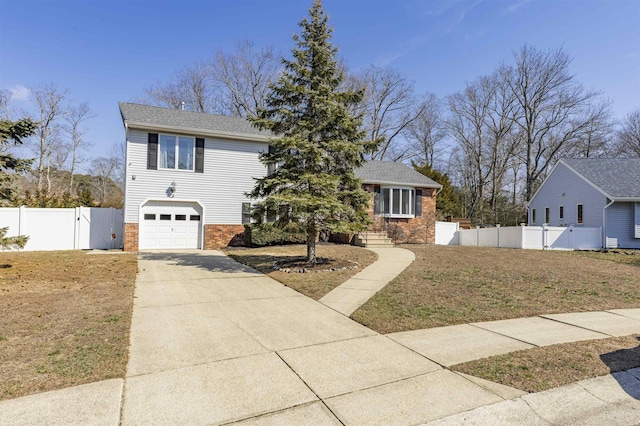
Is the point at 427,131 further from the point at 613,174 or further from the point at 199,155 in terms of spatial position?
the point at 199,155

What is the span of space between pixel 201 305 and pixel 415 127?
32.5 meters

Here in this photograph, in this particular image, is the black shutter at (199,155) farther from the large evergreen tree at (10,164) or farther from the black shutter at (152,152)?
the large evergreen tree at (10,164)

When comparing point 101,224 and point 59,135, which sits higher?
point 59,135

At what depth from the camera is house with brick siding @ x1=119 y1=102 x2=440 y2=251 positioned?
1495 cm

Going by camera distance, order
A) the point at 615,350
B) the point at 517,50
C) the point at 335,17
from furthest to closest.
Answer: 1. the point at 517,50
2. the point at 335,17
3. the point at 615,350

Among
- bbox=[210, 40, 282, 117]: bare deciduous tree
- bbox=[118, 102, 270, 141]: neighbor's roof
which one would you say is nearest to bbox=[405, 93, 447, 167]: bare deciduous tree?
bbox=[210, 40, 282, 117]: bare deciduous tree

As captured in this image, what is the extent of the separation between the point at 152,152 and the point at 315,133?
888 cm

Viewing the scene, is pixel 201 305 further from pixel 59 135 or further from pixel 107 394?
pixel 59 135

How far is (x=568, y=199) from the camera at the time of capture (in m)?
21.6

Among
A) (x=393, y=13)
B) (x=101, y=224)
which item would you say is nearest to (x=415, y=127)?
(x=393, y=13)

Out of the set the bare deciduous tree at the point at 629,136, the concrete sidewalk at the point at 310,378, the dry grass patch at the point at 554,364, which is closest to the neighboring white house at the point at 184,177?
the concrete sidewalk at the point at 310,378

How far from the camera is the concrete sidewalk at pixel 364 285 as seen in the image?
6539 millimetres

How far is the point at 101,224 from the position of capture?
16.0 metres

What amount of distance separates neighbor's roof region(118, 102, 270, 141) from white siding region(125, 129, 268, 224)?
1.63 feet
